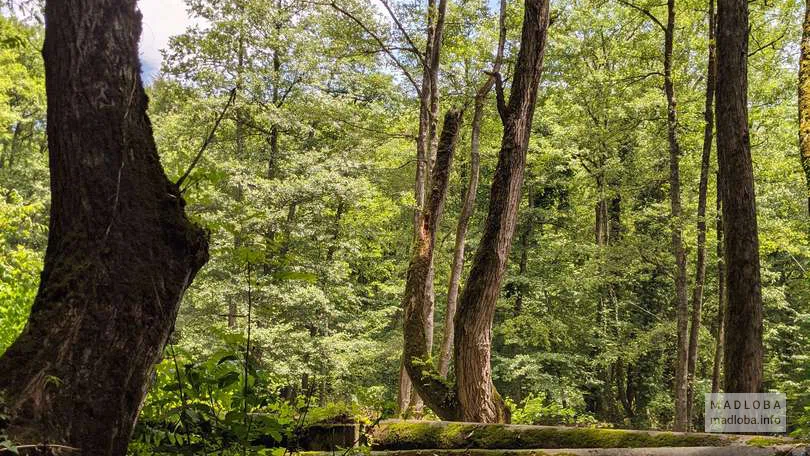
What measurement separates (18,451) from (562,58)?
15346 millimetres

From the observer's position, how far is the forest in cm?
212

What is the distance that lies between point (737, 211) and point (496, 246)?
2.74 meters

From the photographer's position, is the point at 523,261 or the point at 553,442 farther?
the point at 523,261

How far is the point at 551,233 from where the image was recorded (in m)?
21.4

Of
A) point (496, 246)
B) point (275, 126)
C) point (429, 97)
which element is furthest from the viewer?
point (275, 126)

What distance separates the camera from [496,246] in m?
5.97

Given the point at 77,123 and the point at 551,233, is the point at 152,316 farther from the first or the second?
the point at 551,233

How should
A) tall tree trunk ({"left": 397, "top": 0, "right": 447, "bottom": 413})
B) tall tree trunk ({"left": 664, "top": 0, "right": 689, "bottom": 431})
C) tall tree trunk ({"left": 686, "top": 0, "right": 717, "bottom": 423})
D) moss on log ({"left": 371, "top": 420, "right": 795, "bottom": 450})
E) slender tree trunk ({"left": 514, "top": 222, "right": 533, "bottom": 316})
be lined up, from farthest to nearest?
slender tree trunk ({"left": 514, "top": 222, "right": 533, "bottom": 316})
tall tree trunk ({"left": 686, "top": 0, "right": 717, "bottom": 423})
tall tree trunk ({"left": 664, "top": 0, "right": 689, "bottom": 431})
tall tree trunk ({"left": 397, "top": 0, "right": 447, "bottom": 413})
moss on log ({"left": 371, "top": 420, "right": 795, "bottom": 450})

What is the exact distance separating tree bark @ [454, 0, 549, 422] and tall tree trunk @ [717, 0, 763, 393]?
87.9 inches

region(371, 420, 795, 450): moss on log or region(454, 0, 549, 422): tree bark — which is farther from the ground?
region(454, 0, 549, 422): tree bark

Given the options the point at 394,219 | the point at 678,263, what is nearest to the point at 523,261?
the point at 394,219

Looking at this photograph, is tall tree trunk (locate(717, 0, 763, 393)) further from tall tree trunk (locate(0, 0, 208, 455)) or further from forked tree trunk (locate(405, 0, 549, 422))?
tall tree trunk (locate(0, 0, 208, 455))

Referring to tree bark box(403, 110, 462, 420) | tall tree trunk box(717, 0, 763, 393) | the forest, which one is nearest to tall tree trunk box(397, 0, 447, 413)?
the forest

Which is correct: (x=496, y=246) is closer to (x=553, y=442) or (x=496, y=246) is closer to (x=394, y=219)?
(x=553, y=442)
